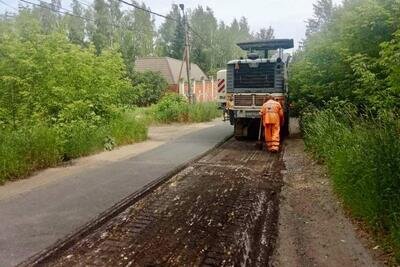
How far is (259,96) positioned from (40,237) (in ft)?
33.1

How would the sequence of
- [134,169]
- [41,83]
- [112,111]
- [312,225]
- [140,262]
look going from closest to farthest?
[140,262]
[312,225]
[134,169]
[41,83]
[112,111]

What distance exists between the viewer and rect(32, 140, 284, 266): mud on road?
4727 millimetres

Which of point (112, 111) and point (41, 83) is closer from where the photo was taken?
point (41, 83)

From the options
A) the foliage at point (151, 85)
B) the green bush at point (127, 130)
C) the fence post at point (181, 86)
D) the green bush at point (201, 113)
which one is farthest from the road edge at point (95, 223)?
the fence post at point (181, 86)

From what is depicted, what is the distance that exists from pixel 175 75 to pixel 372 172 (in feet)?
144

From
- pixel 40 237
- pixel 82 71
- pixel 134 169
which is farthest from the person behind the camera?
pixel 82 71

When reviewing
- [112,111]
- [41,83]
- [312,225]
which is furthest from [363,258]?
[112,111]

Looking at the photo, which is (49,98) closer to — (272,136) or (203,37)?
(272,136)

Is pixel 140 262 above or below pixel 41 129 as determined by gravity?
below

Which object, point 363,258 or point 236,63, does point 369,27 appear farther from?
point 363,258

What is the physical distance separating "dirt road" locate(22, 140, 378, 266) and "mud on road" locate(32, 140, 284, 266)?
0.4 inches

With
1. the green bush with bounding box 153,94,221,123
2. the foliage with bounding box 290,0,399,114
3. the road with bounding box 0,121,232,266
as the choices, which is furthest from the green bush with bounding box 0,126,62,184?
the green bush with bounding box 153,94,221,123

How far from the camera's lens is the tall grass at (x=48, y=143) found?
8898mm

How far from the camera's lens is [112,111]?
14.0 metres
